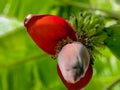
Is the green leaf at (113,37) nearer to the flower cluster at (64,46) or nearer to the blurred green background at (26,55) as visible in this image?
the flower cluster at (64,46)

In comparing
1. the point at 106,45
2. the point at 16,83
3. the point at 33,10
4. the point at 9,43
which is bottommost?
the point at 16,83

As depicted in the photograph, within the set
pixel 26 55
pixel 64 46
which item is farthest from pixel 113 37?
pixel 26 55

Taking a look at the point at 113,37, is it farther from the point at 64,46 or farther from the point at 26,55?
the point at 26,55

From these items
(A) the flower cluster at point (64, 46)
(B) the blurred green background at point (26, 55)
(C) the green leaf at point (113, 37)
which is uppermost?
(A) the flower cluster at point (64, 46)

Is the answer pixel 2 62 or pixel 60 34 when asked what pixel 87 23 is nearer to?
pixel 60 34

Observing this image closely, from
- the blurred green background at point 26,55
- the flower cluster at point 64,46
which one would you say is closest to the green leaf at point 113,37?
the flower cluster at point 64,46

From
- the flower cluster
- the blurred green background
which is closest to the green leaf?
the flower cluster

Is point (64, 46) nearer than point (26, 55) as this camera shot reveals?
Yes

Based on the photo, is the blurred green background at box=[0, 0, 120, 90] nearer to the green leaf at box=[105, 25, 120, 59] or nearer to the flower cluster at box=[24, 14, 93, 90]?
the green leaf at box=[105, 25, 120, 59]

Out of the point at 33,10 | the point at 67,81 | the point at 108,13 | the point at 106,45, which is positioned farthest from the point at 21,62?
the point at 67,81
